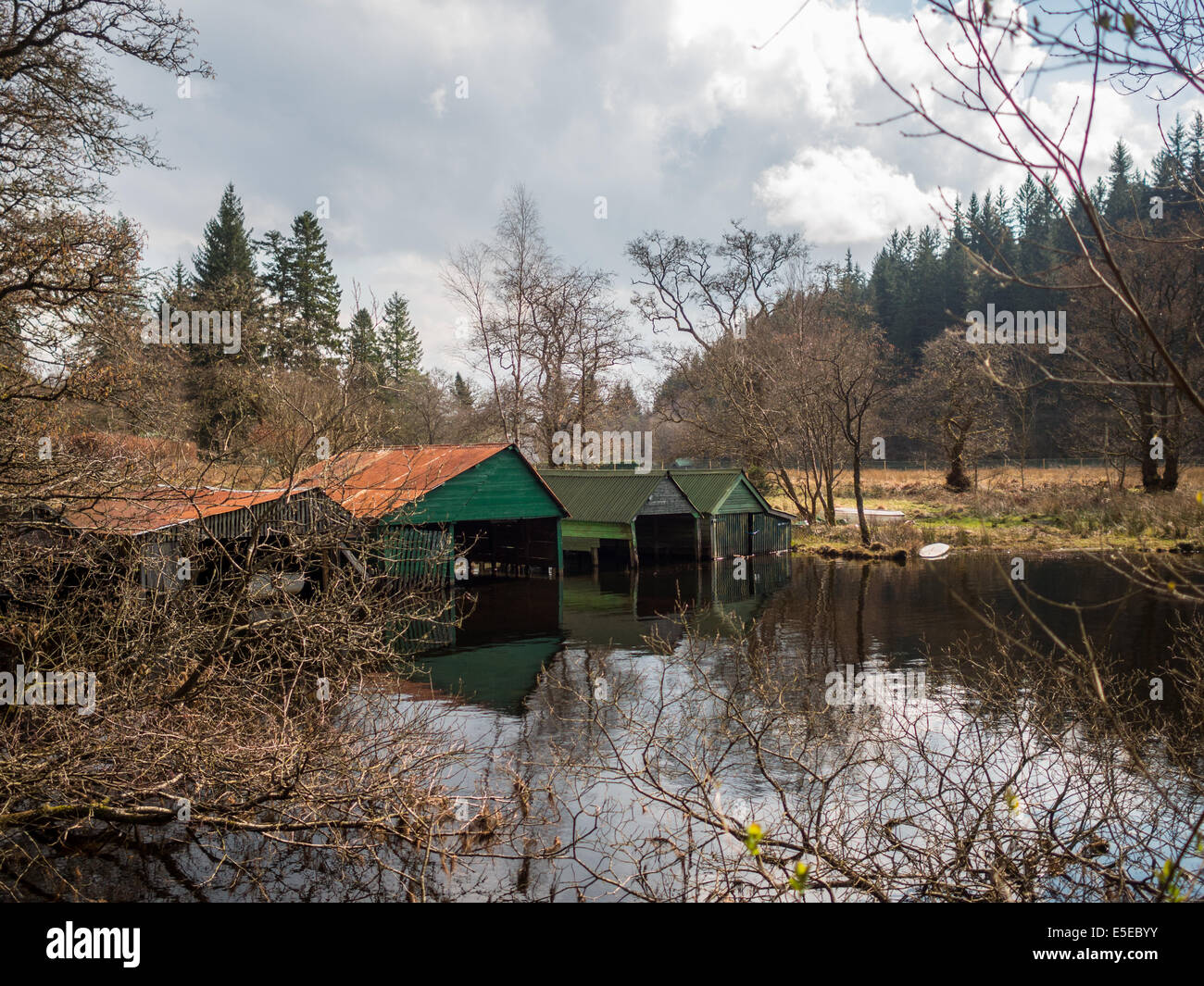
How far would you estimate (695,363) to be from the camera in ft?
165

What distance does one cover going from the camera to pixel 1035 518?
128 ft

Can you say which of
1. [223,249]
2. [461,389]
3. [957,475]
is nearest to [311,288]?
Result: [223,249]

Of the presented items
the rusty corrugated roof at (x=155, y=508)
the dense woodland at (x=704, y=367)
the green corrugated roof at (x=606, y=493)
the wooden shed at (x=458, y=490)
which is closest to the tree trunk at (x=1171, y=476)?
the dense woodland at (x=704, y=367)

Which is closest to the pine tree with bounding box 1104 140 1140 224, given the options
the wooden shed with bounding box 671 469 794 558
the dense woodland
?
the dense woodland

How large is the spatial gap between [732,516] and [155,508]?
1080 inches

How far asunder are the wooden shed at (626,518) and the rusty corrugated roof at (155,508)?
16458mm

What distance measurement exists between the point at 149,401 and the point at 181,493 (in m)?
3.48

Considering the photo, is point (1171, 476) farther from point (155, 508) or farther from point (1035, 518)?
point (155, 508)

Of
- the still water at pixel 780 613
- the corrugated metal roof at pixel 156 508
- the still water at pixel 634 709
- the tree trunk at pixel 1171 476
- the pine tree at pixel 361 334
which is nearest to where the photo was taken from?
the still water at pixel 634 709

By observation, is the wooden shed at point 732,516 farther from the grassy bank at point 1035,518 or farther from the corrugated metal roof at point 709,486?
the grassy bank at point 1035,518

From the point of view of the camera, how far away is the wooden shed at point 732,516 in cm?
3644

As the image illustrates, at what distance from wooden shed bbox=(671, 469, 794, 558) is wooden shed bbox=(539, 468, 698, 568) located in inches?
28.9

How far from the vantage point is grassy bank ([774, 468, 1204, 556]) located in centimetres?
3438
